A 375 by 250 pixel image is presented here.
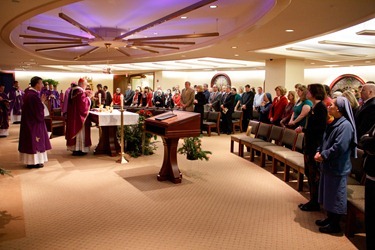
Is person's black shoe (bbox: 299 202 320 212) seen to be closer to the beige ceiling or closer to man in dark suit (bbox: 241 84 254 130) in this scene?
the beige ceiling

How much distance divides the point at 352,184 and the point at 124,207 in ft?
9.37

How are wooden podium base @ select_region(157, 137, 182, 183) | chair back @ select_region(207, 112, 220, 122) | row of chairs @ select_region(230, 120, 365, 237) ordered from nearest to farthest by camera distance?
row of chairs @ select_region(230, 120, 365, 237) → wooden podium base @ select_region(157, 137, 182, 183) → chair back @ select_region(207, 112, 220, 122)

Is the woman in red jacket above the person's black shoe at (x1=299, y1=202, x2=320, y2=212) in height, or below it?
above

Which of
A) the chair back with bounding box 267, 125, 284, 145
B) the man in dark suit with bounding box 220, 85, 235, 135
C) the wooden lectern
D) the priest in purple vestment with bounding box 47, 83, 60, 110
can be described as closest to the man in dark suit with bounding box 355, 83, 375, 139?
the chair back with bounding box 267, 125, 284, 145

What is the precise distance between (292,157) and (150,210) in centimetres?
249

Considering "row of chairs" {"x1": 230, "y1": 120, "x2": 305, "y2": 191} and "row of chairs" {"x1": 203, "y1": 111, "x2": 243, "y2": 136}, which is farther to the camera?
"row of chairs" {"x1": 203, "y1": 111, "x2": 243, "y2": 136}

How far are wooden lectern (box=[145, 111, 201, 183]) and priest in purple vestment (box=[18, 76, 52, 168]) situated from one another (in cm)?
210

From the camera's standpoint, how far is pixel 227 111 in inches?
444

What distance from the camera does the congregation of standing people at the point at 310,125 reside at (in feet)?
11.3

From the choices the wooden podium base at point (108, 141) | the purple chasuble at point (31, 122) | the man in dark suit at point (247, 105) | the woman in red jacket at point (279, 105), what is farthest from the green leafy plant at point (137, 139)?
the man in dark suit at point (247, 105)

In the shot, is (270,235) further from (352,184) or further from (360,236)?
(352,184)

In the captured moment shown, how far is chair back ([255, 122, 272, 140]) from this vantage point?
7098mm

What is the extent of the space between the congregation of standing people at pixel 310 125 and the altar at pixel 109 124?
29cm

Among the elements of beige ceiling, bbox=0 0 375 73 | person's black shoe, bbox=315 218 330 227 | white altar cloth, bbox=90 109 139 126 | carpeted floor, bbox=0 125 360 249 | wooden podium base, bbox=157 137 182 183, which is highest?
beige ceiling, bbox=0 0 375 73
